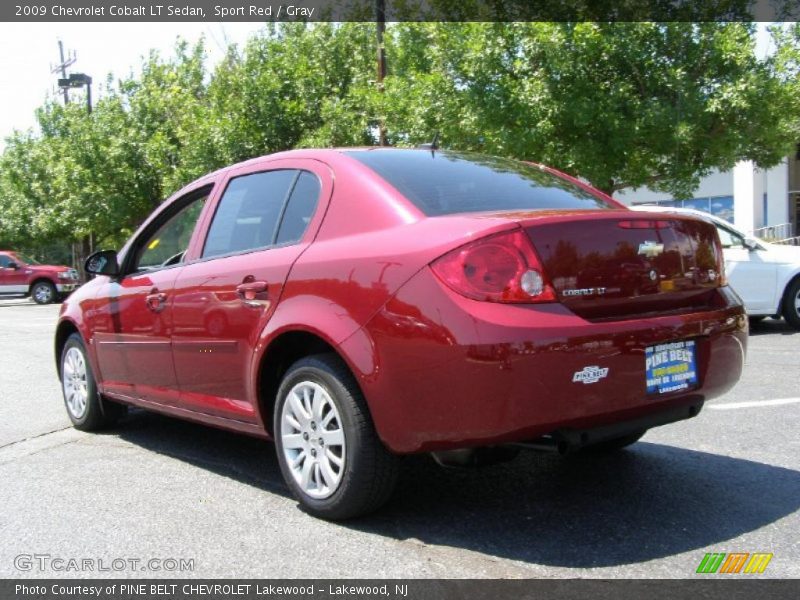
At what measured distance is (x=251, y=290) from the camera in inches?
158

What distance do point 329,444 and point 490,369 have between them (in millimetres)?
953

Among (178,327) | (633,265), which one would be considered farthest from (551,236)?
(178,327)

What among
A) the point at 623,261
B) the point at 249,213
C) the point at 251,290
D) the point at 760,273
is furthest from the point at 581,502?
the point at 760,273

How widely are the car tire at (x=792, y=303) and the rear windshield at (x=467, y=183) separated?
7.26 meters

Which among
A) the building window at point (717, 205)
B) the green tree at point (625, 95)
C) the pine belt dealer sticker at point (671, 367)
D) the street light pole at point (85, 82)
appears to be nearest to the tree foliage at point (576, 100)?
the green tree at point (625, 95)

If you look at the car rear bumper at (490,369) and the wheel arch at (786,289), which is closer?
the car rear bumper at (490,369)

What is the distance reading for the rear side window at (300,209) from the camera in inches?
158

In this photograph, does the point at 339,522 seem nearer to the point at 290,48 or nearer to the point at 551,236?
the point at 551,236

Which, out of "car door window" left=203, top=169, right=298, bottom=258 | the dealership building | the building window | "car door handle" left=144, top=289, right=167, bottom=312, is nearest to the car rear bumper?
"car door window" left=203, top=169, right=298, bottom=258

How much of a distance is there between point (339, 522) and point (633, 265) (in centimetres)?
173

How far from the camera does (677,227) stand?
12.1ft

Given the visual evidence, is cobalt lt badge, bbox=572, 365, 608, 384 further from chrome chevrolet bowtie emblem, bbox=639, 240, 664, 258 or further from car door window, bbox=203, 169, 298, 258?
car door window, bbox=203, 169, 298, 258

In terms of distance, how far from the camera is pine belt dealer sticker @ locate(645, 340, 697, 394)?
11.1ft

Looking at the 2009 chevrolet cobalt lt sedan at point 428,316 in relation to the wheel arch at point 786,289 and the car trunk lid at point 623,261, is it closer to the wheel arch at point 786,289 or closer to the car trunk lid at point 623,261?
the car trunk lid at point 623,261
